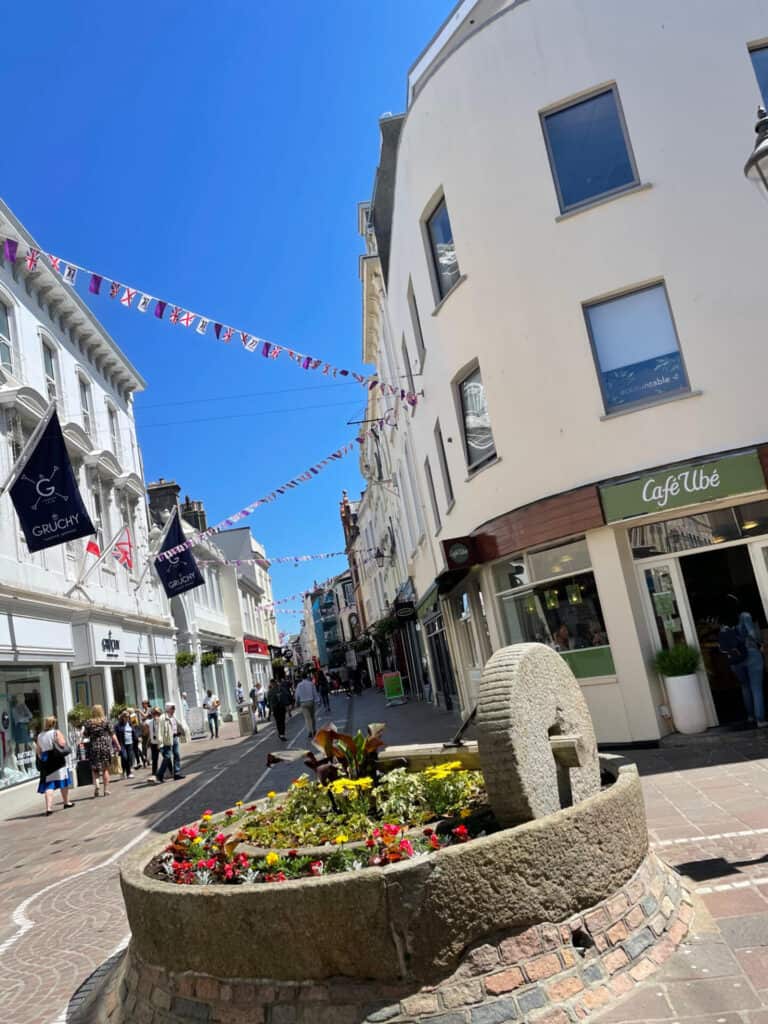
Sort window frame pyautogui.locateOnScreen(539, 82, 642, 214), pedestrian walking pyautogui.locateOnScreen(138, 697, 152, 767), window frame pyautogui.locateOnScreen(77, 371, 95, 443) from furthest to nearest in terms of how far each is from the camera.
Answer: window frame pyautogui.locateOnScreen(77, 371, 95, 443)
pedestrian walking pyautogui.locateOnScreen(138, 697, 152, 767)
window frame pyautogui.locateOnScreen(539, 82, 642, 214)

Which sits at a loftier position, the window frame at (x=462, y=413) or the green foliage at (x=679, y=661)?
the window frame at (x=462, y=413)

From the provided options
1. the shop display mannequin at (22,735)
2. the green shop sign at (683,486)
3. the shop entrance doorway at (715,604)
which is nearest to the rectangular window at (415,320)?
the green shop sign at (683,486)

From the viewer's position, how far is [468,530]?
1389 centimetres

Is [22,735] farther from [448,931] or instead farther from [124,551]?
[448,931]

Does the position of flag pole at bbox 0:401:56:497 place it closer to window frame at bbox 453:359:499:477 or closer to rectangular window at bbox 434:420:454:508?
rectangular window at bbox 434:420:454:508

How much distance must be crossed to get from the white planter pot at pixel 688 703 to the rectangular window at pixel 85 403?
64.4 feet

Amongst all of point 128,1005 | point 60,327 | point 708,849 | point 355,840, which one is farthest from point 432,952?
point 60,327

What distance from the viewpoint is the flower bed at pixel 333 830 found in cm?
406

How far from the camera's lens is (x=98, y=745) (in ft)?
55.1

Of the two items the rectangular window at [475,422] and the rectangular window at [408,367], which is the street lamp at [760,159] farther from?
the rectangular window at [408,367]

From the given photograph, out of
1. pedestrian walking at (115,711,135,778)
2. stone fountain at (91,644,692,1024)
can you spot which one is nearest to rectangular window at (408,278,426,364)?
pedestrian walking at (115,711,135,778)

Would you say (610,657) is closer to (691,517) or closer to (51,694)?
(691,517)

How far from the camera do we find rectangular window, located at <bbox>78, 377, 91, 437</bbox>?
24.6m

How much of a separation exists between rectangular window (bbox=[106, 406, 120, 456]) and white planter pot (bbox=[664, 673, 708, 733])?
2204 centimetres
